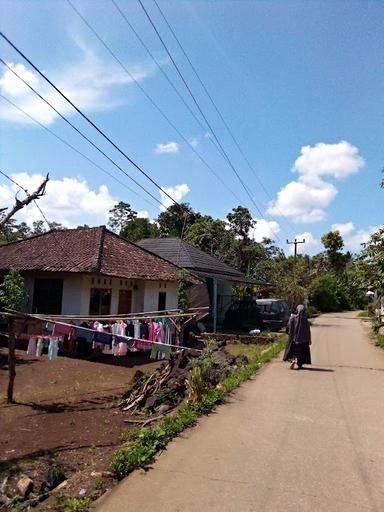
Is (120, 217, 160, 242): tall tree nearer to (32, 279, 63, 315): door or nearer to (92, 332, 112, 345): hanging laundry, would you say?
(32, 279, 63, 315): door

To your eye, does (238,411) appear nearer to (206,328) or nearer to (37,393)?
(37,393)

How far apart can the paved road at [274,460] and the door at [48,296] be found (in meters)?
9.85

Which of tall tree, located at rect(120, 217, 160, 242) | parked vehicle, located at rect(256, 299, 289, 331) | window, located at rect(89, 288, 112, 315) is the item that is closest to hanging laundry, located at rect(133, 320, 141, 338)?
window, located at rect(89, 288, 112, 315)

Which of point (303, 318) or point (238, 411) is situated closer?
point (238, 411)

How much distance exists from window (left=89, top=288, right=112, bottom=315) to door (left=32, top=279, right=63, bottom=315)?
1165 millimetres

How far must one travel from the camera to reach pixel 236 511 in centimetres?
427

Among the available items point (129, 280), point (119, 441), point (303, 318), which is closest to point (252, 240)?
point (129, 280)

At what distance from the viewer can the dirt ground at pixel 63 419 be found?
21.1 feet

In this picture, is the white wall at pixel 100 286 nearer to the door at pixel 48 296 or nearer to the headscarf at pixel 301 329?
the door at pixel 48 296

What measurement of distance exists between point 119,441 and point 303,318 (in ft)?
22.3

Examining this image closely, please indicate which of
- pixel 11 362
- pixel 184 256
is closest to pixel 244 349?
pixel 184 256

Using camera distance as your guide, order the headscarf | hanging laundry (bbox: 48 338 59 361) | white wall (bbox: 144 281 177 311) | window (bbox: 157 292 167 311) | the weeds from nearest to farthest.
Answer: the weeds
hanging laundry (bbox: 48 338 59 361)
the headscarf
white wall (bbox: 144 281 177 311)
window (bbox: 157 292 167 311)

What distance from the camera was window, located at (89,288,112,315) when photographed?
17766mm

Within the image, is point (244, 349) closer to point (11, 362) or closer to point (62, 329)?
point (62, 329)
